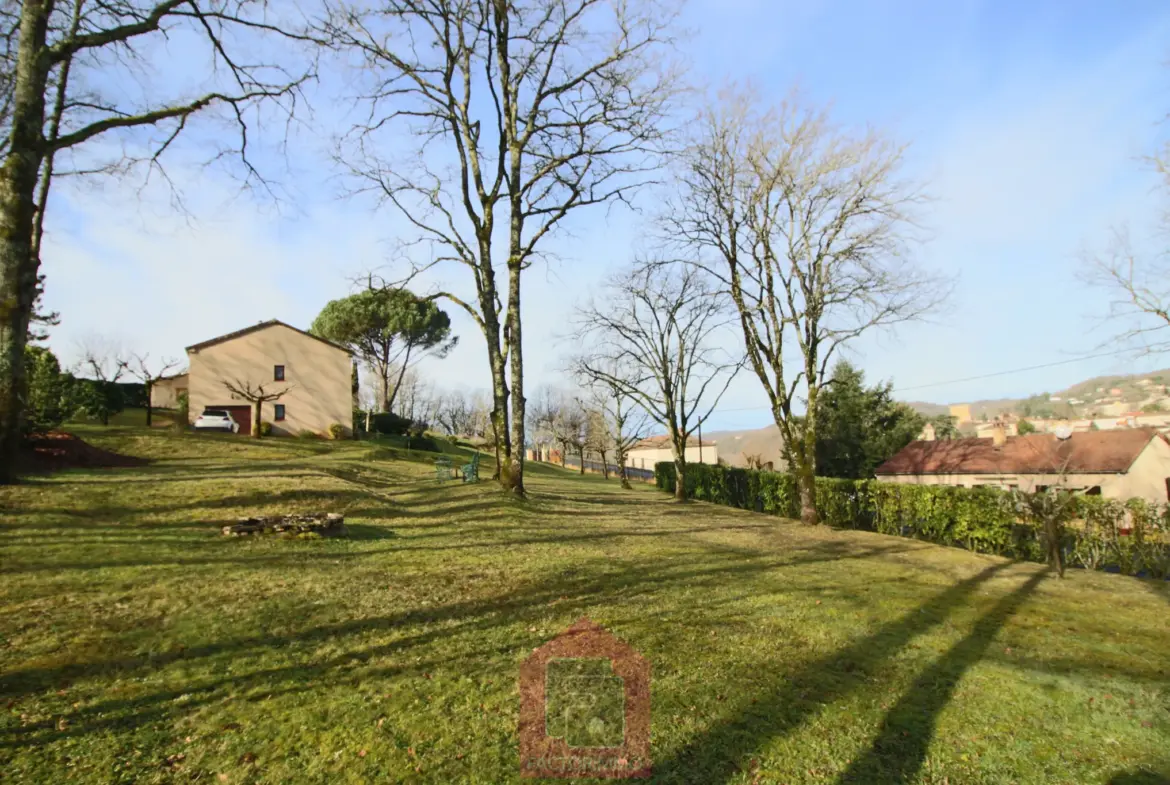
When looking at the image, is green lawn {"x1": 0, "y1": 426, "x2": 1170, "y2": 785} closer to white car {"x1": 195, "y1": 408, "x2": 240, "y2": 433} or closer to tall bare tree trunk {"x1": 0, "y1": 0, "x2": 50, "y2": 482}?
tall bare tree trunk {"x1": 0, "y1": 0, "x2": 50, "y2": 482}

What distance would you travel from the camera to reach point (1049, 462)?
99.4ft

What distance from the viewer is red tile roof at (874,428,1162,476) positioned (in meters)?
29.5

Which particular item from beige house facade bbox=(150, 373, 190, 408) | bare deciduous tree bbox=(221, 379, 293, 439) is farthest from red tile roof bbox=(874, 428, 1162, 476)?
beige house facade bbox=(150, 373, 190, 408)

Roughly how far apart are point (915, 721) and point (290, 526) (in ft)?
28.6

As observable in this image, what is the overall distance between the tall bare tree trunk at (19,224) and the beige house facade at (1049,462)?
29.3 metres

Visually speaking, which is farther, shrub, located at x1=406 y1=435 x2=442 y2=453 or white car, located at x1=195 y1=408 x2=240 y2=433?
shrub, located at x1=406 y1=435 x2=442 y2=453

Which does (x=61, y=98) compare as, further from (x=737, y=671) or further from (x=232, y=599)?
(x=737, y=671)

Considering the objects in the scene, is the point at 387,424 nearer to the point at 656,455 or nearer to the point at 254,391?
the point at 254,391

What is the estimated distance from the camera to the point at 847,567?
1095 cm

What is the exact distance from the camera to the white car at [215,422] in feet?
102

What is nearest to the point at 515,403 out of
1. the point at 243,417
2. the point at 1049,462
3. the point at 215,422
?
the point at 215,422

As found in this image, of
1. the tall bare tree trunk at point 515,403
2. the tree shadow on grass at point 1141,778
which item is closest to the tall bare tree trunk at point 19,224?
the tall bare tree trunk at point 515,403

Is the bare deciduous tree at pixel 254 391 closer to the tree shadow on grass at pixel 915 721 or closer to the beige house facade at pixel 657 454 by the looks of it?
the tree shadow on grass at pixel 915 721

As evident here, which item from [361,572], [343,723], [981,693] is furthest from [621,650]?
[361,572]
